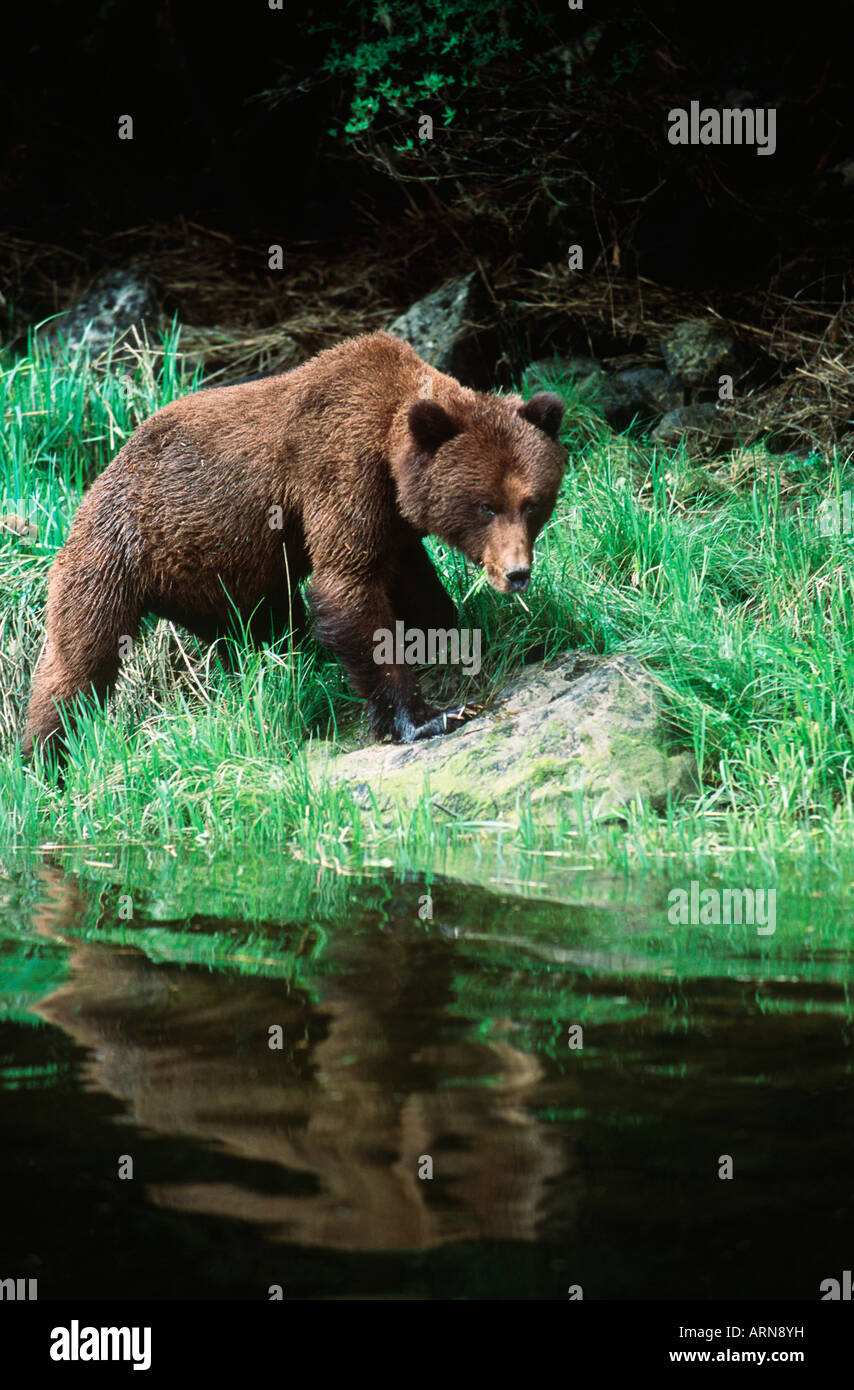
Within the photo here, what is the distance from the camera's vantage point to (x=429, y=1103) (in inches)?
117

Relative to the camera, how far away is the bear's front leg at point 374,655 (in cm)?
674

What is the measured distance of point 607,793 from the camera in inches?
235

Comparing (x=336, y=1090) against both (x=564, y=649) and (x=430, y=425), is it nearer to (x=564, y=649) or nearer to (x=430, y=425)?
(x=430, y=425)

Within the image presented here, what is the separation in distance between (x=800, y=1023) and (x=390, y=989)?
3.45 ft

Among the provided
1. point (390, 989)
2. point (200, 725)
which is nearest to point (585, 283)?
point (200, 725)

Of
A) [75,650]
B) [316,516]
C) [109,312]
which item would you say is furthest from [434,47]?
[75,650]

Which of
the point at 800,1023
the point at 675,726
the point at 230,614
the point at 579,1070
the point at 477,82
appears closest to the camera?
the point at 579,1070

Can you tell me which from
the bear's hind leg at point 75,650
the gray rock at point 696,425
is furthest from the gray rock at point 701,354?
the bear's hind leg at point 75,650

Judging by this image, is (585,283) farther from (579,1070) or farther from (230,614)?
(579,1070)

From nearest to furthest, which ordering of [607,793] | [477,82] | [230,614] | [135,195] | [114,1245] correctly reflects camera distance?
1. [114,1245]
2. [607,793]
3. [230,614]
4. [477,82]
5. [135,195]

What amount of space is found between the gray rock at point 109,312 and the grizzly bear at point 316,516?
403 cm

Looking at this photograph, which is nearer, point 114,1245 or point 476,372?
point 114,1245

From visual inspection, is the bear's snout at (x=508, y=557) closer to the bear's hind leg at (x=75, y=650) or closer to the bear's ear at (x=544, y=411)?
the bear's ear at (x=544, y=411)

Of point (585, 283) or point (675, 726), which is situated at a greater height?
point (585, 283)
